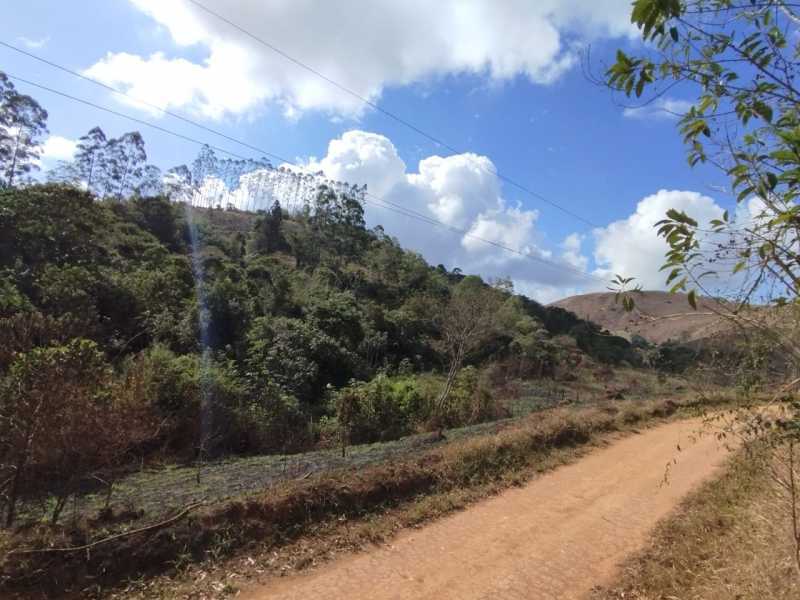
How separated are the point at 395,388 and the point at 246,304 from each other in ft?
33.1

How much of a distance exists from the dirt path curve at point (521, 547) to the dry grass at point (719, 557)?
0.24 metres

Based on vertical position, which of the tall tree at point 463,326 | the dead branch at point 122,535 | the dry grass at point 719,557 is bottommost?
the dead branch at point 122,535

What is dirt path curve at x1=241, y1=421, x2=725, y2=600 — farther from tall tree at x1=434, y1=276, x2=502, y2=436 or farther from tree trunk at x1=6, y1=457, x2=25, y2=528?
tall tree at x1=434, y1=276, x2=502, y2=436

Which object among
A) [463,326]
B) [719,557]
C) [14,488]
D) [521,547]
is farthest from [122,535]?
[463,326]

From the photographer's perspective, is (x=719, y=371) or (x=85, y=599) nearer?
(x=719, y=371)

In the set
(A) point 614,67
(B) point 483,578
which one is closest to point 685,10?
(A) point 614,67

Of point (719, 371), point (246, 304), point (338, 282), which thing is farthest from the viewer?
point (338, 282)

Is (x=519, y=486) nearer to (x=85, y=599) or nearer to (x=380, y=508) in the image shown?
(x=380, y=508)

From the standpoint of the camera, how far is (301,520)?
18.4ft

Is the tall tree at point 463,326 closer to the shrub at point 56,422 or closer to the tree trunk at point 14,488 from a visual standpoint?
the shrub at point 56,422

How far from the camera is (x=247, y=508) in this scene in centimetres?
539

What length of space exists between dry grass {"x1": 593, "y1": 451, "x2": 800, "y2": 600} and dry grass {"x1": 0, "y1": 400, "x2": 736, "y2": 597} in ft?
7.41

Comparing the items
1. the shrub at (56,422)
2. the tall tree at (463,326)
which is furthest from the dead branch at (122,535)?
the tall tree at (463,326)

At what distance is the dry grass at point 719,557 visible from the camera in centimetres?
400
